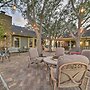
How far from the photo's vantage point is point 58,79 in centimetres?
311

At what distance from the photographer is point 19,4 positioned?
11.1 meters

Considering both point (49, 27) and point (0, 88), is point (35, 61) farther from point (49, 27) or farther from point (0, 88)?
point (49, 27)

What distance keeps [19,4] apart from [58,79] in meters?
9.27

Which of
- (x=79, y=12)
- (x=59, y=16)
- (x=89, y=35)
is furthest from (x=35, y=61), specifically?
(x=89, y=35)

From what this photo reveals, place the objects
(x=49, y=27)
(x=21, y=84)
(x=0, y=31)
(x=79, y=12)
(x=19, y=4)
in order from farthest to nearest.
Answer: (x=49, y=27) < (x=19, y=4) < (x=79, y=12) < (x=0, y=31) < (x=21, y=84)

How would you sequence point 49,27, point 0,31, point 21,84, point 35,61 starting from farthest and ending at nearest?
point 49,27 < point 35,61 < point 0,31 < point 21,84

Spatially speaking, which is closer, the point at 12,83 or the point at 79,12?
the point at 12,83

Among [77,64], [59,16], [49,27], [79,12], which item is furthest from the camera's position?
[49,27]

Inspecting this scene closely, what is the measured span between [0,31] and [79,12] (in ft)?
22.9

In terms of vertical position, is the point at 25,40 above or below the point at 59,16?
below

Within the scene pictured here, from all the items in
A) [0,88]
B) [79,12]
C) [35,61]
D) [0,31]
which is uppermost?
[79,12]

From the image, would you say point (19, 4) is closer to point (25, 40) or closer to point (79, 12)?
point (79, 12)

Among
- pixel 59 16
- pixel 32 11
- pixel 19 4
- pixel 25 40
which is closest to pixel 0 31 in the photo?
pixel 32 11

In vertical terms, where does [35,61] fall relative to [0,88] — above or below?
above
